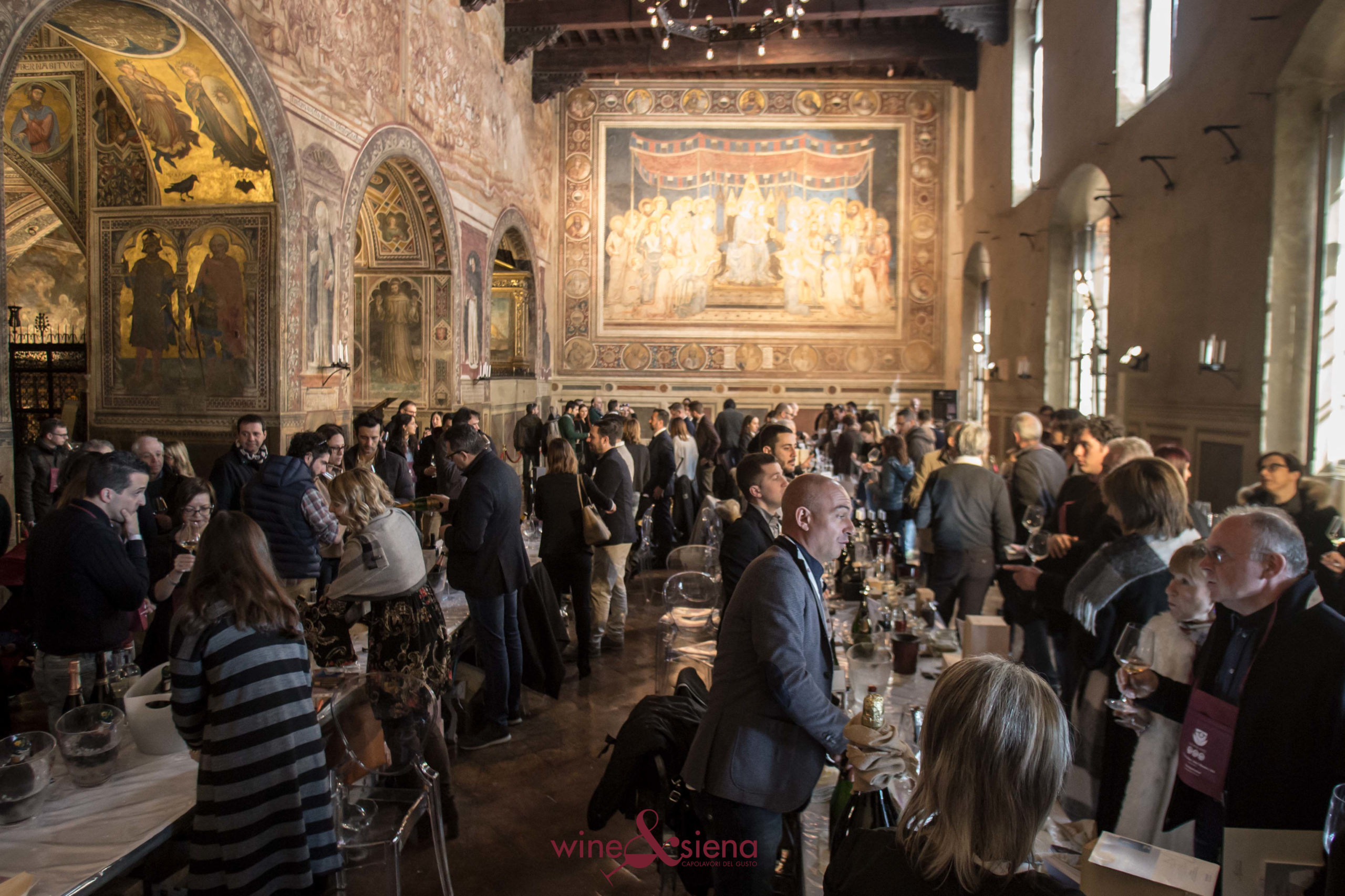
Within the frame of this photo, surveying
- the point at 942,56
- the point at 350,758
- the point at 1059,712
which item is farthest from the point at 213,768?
the point at 942,56

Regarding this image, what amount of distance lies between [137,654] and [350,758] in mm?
2346

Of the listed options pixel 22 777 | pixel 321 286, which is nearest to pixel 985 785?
pixel 22 777

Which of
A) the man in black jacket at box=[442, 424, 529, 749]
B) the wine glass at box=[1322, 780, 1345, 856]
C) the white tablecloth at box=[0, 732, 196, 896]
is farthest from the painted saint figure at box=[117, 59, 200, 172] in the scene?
the wine glass at box=[1322, 780, 1345, 856]

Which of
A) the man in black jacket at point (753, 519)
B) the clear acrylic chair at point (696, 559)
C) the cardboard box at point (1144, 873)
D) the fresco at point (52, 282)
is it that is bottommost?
the clear acrylic chair at point (696, 559)

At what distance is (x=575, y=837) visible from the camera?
390 centimetres

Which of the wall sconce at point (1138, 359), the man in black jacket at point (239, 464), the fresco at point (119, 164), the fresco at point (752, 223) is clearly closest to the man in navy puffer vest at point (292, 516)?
the man in black jacket at point (239, 464)

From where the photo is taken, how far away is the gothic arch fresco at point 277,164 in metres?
6.80

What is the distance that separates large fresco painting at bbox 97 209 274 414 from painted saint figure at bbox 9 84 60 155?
300cm

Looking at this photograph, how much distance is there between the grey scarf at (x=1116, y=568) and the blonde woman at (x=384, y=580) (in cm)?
276

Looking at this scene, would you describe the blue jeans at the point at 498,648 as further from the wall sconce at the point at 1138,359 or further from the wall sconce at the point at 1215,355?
the wall sconce at the point at 1138,359

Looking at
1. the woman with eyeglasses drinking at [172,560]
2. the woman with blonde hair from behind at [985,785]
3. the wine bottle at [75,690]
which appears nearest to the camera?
the woman with blonde hair from behind at [985,785]

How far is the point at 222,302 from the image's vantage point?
7961mm

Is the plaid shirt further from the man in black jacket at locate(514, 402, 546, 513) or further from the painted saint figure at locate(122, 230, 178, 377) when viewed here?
the man in black jacket at locate(514, 402, 546, 513)

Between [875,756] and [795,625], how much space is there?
53 centimetres
